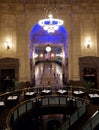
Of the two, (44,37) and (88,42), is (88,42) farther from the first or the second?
(44,37)

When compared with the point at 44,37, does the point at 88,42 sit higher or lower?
lower

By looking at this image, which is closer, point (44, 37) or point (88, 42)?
point (88, 42)

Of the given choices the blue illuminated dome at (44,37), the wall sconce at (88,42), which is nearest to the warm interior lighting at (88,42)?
the wall sconce at (88,42)

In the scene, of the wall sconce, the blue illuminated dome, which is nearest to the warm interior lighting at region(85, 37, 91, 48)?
the wall sconce

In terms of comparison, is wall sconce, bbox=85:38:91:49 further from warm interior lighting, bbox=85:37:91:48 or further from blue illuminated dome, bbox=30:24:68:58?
blue illuminated dome, bbox=30:24:68:58

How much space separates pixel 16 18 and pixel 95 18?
5932 mm

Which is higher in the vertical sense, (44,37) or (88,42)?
(44,37)

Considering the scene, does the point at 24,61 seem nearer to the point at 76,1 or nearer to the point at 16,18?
the point at 16,18

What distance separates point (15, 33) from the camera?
16.6m

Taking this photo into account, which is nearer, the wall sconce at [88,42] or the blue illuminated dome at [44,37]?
the wall sconce at [88,42]

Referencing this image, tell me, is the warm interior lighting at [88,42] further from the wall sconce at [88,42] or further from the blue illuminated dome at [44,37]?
the blue illuminated dome at [44,37]

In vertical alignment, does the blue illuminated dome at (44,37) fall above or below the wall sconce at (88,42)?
above

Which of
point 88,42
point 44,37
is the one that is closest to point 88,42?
point 88,42

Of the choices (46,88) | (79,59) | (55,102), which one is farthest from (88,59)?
(55,102)
